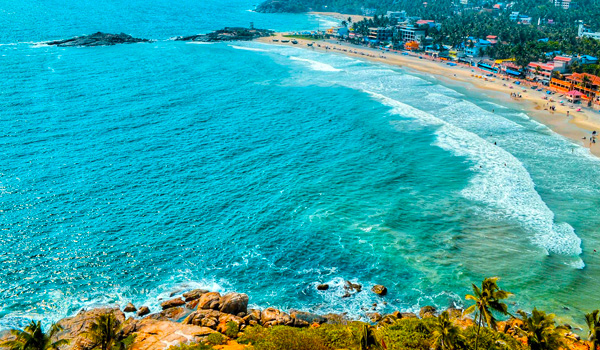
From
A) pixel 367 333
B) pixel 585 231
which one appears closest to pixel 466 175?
pixel 585 231

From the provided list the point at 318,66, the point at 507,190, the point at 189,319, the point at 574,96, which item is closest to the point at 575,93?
the point at 574,96

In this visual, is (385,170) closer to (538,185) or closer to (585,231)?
(538,185)

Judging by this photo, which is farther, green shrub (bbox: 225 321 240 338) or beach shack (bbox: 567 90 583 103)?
beach shack (bbox: 567 90 583 103)

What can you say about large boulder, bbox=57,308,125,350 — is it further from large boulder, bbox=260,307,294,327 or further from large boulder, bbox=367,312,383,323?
large boulder, bbox=367,312,383,323

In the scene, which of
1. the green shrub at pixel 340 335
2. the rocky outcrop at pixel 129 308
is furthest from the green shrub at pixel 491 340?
the rocky outcrop at pixel 129 308

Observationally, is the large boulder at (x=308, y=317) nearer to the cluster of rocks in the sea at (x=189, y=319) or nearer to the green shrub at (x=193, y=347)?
the cluster of rocks in the sea at (x=189, y=319)

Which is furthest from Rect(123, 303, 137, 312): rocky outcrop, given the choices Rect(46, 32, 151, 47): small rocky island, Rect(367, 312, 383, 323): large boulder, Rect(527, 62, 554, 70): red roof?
Rect(46, 32, 151, 47): small rocky island
